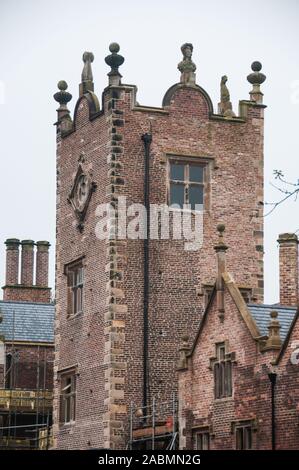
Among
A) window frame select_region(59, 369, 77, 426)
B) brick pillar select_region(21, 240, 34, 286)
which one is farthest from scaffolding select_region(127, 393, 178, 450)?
brick pillar select_region(21, 240, 34, 286)

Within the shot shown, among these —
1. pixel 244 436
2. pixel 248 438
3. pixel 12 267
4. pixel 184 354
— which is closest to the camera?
pixel 248 438

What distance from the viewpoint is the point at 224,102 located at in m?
50.8

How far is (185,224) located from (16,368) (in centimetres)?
1598

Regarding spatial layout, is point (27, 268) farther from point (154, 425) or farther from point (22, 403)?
point (154, 425)

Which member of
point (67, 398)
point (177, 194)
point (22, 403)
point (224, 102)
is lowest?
point (67, 398)

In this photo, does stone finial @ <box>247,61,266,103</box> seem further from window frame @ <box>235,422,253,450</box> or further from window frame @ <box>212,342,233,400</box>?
window frame @ <box>235,422,253,450</box>

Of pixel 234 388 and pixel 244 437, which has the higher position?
pixel 234 388

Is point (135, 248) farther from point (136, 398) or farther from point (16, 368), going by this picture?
point (16, 368)

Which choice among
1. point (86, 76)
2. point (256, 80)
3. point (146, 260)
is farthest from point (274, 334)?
point (86, 76)

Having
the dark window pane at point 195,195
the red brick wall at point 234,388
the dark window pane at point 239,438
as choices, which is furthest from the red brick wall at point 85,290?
the dark window pane at point 239,438

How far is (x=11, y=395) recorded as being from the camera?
59375 millimetres

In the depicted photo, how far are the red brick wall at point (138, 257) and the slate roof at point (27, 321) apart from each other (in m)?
11.7

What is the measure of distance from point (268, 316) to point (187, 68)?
10.5 meters
